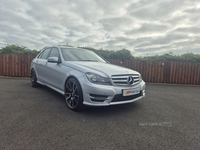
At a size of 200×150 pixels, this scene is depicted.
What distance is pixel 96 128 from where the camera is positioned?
A: 2.22 metres

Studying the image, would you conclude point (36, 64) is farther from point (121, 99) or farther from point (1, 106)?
point (121, 99)

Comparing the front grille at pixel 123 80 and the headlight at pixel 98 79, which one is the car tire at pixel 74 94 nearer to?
the headlight at pixel 98 79

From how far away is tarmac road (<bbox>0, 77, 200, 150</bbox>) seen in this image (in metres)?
1.78

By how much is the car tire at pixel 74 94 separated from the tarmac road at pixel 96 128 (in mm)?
155

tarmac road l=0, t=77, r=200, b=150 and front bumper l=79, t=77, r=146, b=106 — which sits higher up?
front bumper l=79, t=77, r=146, b=106

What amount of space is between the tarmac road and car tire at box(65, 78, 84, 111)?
0.51 feet

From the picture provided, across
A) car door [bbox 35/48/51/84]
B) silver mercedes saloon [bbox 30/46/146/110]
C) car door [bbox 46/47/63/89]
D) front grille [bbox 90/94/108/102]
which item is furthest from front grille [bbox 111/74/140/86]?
car door [bbox 35/48/51/84]

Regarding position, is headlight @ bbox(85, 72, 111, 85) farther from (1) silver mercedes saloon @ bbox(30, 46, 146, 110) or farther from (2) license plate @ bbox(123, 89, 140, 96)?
(2) license plate @ bbox(123, 89, 140, 96)

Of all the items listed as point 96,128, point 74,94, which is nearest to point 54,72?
point 74,94

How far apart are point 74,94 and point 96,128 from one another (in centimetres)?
96

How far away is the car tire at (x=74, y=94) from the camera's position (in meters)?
2.71

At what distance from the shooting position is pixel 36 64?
498 cm

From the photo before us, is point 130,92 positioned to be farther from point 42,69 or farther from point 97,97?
point 42,69

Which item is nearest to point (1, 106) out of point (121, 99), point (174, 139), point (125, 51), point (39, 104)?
point (39, 104)
